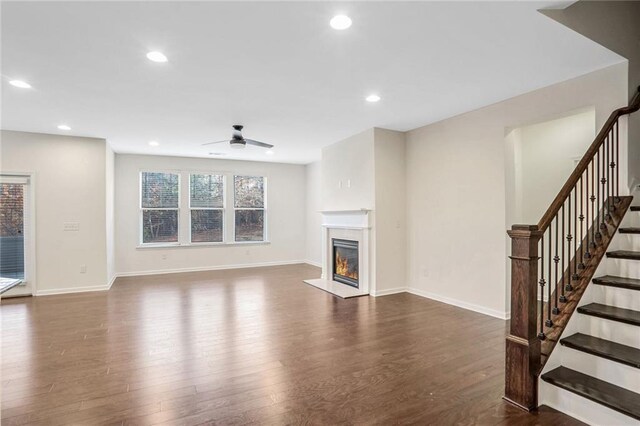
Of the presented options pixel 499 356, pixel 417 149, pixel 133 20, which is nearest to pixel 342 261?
pixel 417 149

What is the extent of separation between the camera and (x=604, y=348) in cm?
221

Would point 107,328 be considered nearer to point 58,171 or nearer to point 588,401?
point 58,171

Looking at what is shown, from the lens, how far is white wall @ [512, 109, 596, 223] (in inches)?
176

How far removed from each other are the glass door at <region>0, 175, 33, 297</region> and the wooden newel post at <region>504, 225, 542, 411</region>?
6.95 m

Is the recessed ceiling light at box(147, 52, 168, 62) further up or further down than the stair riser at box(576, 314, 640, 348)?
further up

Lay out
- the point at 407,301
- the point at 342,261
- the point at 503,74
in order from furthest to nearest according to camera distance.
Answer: the point at 342,261 < the point at 407,301 < the point at 503,74

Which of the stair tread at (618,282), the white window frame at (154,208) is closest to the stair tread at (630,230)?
the stair tread at (618,282)

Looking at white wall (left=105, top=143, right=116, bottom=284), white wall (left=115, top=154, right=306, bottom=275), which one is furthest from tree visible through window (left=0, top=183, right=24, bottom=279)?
white wall (left=115, top=154, right=306, bottom=275)

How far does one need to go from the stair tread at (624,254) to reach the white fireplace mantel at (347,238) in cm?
318

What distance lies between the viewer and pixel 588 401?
81.2 inches

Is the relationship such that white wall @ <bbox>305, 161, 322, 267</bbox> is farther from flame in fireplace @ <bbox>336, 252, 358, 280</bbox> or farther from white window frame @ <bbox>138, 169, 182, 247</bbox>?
white window frame @ <bbox>138, 169, 182, 247</bbox>

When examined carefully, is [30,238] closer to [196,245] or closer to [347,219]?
[196,245]

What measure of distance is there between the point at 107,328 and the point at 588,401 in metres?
4.60

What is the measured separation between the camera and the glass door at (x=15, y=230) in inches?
213
